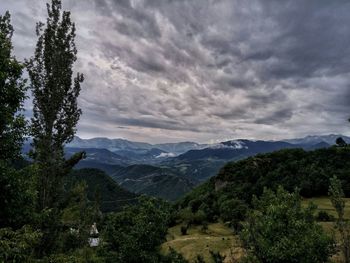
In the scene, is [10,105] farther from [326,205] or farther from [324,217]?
[326,205]

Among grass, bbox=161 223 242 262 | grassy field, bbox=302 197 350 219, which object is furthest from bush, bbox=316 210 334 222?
grass, bbox=161 223 242 262

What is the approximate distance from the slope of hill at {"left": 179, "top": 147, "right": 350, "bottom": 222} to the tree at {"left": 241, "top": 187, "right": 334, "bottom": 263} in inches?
3295

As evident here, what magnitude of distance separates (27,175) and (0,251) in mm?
5642

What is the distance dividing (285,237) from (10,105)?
32.0m

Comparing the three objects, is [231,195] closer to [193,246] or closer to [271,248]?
[193,246]

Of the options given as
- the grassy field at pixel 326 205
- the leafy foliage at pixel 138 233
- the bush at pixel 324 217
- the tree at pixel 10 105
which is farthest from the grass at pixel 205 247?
the tree at pixel 10 105

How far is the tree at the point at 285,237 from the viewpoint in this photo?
35.0m

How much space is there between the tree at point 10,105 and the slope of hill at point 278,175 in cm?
11152

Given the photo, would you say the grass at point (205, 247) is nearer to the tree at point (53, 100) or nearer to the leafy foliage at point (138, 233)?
the leafy foliage at point (138, 233)

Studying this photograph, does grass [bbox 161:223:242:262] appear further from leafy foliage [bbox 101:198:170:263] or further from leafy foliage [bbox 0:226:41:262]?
leafy foliage [bbox 0:226:41:262]

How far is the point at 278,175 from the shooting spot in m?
145

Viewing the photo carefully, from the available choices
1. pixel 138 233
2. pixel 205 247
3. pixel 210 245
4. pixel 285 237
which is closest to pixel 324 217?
pixel 210 245

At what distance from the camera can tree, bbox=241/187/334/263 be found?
35.0 metres

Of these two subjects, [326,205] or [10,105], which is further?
[326,205]
